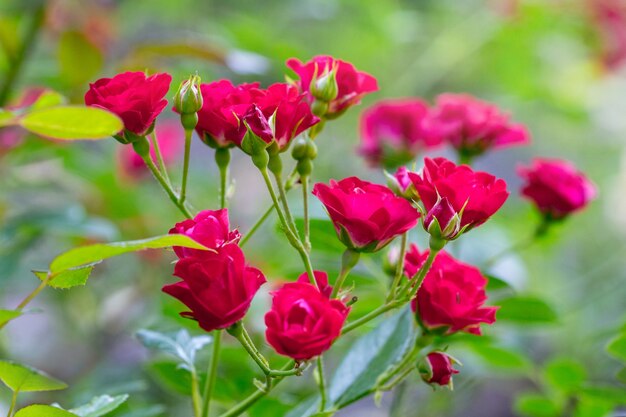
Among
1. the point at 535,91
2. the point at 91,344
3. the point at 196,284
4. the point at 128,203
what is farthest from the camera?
the point at 535,91

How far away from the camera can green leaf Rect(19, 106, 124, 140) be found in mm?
365

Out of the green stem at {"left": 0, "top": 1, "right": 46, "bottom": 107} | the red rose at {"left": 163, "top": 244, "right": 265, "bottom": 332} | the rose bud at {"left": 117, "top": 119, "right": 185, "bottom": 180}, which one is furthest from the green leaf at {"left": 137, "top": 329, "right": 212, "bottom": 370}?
the rose bud at {"left": 117, "top": 119, "right": 185, "bottom": 180}

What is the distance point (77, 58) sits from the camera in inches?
34.1

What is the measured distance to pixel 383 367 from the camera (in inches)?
20.6

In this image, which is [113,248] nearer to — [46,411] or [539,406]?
[46,411]

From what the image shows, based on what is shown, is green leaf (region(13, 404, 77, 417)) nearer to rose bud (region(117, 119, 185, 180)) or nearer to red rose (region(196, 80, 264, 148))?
red rose (region(196, 80, 264, 148))

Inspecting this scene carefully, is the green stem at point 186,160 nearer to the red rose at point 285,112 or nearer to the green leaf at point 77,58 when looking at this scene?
the red rose at point 285,112

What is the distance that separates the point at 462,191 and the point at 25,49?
0.60 meters

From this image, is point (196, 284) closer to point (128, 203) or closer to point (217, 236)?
point (217, 236)

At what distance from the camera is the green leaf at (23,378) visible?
1.46 feet

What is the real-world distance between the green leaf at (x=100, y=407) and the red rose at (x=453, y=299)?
0.20 meters

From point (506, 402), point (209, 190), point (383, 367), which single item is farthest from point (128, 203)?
point (506, 402)

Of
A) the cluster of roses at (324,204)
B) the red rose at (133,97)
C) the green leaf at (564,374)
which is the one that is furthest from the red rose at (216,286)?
the green leaf at (564,374)

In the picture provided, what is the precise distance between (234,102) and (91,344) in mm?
874
